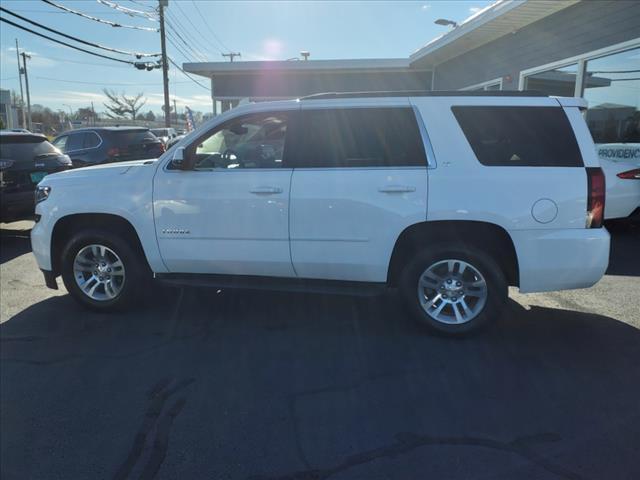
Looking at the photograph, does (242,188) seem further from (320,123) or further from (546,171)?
(546,171)

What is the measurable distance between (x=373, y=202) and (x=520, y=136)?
1.27m

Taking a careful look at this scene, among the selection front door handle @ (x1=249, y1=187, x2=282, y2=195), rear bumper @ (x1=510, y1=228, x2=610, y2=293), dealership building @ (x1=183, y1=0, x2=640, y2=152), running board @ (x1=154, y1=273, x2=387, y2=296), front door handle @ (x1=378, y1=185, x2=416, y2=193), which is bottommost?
running board @ (x1=154, y1=273, x2=387, y2=296)

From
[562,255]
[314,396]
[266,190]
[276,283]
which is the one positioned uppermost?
[266,190]

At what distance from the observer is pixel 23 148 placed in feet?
26.0

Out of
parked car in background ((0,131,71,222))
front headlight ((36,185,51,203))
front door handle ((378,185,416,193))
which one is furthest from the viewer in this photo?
parked car in background ((0,131,71,222))

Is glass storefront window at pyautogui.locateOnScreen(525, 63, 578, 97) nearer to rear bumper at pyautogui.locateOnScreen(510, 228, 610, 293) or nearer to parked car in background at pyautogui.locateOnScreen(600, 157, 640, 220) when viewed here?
parked car in background at pyautogui.locateOnScreen(600, 157, 640, 220)

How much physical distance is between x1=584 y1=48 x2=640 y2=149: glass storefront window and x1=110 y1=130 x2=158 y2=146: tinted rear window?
33.2 feet

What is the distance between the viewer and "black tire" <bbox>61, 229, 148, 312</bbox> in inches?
174

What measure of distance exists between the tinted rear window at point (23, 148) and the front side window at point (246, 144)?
519cm

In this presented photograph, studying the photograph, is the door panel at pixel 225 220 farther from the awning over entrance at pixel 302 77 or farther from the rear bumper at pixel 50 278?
the awning over entrance at pixel 302 77

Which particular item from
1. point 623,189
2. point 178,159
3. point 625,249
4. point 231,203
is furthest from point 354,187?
point 623,189

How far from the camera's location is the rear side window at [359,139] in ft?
12.8

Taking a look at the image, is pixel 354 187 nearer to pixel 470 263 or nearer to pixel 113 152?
pixel 470 263

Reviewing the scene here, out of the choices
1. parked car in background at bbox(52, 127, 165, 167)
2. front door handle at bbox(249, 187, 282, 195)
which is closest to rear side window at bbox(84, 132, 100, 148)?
parked car in background at bbox(52, 127, 165, 167)
